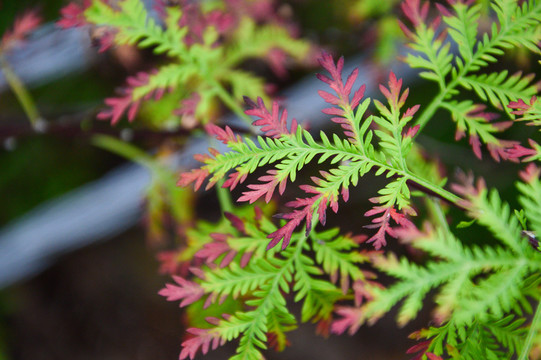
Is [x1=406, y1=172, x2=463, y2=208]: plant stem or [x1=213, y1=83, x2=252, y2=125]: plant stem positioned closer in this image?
[x1=406, y1=172, x2=463, y2=208]: plant stem

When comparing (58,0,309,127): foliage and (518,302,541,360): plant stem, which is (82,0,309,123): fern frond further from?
(518,302,541,360): plant stem

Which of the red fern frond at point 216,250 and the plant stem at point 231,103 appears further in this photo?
the plant stem at point 231,103

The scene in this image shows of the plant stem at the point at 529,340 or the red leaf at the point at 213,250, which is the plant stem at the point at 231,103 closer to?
the red leaf at the point at 213,250

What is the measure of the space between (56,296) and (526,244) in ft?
6.81

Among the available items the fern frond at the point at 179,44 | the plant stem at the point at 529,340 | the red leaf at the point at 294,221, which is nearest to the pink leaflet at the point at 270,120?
the red leaf at the point at 294,221

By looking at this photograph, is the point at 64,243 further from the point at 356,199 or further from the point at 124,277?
the point at 356,199

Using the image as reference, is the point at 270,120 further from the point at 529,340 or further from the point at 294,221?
the point at 529,340

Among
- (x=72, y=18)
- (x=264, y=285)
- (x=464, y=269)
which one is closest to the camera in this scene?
(x=464, y=269)

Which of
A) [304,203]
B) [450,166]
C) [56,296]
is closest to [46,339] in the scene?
[56,296]

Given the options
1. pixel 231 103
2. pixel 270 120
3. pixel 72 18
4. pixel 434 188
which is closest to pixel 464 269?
pixel 434 188

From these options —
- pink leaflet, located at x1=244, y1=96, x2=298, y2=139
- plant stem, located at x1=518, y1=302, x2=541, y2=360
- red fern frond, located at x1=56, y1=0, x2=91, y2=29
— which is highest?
red fern frond, located at x1=56, y1=0, x2=91, y2=29

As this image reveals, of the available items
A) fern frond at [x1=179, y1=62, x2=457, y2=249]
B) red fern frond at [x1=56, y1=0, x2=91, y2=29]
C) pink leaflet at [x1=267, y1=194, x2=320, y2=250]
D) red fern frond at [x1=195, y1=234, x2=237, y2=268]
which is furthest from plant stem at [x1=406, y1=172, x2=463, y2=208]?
red fern frond at [x1=56, y1=0, x2=91, y2=29]

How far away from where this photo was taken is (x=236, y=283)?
706mm

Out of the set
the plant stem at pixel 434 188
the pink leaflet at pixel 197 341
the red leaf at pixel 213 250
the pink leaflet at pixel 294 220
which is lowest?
the pink leaflet at pixel 197 341
